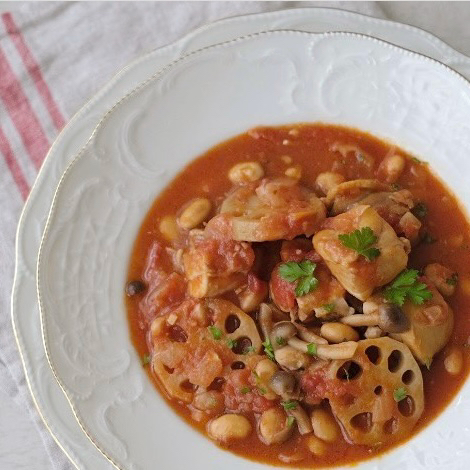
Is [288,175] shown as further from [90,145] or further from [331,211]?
[90,145]

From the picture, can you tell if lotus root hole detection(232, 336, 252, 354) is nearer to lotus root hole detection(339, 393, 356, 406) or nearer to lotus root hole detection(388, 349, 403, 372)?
lotus root hole detection(339, 393, 356, 406)

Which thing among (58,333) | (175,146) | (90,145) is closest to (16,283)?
(58,333)

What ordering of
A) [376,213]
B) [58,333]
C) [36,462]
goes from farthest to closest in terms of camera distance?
[36,462] → [58,333] → [376,213]

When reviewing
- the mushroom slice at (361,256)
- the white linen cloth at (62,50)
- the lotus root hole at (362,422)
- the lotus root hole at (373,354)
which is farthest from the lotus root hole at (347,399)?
the white linen cloth at (62,50)

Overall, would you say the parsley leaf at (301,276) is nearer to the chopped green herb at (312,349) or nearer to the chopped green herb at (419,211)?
the chopped green herb at (312,349)

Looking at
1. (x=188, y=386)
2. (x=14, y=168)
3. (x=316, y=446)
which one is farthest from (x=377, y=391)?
(x=14, y=168)

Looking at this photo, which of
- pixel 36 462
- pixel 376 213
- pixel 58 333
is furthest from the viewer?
pixel 36 462

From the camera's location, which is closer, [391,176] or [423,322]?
[423,322]

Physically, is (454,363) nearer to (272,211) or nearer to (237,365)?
(237,365)
